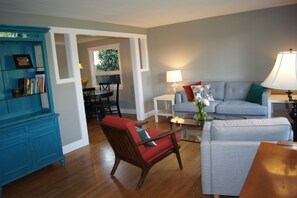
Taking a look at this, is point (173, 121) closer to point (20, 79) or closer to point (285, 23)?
point (20, 79)

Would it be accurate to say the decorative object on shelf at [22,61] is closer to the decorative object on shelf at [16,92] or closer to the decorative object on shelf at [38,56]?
the decorative object on shelf at [38,56]

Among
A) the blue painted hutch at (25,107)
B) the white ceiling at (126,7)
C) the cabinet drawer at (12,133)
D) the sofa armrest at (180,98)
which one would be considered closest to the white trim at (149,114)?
the sofa armrest at (180,98)

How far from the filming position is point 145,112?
240 inches

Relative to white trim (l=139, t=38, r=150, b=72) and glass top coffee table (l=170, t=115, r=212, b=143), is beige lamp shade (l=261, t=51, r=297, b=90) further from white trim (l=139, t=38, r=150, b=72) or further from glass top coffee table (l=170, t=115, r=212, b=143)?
white trim (l=139, t=38, r=150, b=72)

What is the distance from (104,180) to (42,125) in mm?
1148

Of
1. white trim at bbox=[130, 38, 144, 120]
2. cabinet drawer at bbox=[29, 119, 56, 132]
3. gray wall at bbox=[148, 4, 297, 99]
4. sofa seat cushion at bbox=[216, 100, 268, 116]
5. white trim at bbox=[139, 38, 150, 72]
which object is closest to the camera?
cabinet drawer at bbox=[29, 119, 56, 132]

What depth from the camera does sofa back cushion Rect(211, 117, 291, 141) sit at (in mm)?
2023

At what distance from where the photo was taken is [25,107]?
3.43 meters

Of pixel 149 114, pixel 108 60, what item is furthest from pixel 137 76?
pixel 108 60

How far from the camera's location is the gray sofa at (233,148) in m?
2.05

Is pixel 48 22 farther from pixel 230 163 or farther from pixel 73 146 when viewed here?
pixel 230 163

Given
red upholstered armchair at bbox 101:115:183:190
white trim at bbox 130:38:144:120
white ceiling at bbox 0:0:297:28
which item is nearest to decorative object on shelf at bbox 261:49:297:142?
red upholstered armchair at bbox 101:115:183:190

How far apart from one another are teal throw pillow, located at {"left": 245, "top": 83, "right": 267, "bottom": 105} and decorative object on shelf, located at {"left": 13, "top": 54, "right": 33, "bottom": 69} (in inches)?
150

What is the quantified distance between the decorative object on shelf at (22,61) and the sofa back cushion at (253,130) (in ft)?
8.71
